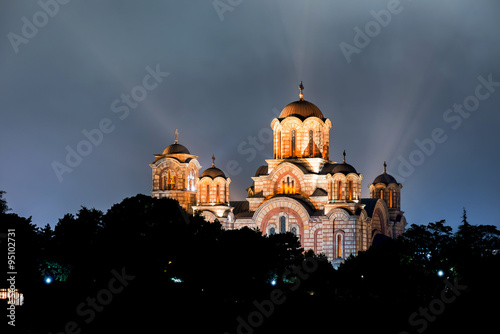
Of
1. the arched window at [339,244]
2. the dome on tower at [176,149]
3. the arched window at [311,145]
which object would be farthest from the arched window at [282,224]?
the dome on tower at [176,149]

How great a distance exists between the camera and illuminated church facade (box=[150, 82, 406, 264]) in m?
73.1

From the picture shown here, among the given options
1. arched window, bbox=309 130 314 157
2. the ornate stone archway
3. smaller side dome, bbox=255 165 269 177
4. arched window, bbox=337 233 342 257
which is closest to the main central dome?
arched window, bbox=309 130 314 157

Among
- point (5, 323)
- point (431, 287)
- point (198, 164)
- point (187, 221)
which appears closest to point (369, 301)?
point (431, 287)

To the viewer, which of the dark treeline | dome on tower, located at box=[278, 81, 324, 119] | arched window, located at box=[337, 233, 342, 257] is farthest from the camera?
dome on tower, located at box=[278, 81, 324, 119]

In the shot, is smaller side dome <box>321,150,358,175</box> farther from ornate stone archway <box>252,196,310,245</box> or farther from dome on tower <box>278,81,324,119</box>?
dome on tower <box>278,81,324,119</box>

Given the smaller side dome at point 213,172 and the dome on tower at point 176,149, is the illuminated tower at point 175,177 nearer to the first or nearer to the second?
the dome on tower at point 176,149

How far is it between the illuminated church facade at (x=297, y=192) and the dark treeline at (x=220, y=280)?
1178 cm

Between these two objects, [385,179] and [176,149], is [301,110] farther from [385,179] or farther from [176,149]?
[385,179]

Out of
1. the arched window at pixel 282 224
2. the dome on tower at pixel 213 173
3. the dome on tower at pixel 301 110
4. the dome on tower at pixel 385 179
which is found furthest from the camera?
the dome on tower at pixel 385 179

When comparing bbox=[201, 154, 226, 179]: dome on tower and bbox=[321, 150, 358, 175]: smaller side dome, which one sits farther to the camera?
bbox=[201, 154, 226, 179]: dome on tower

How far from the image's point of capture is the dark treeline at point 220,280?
43.4 meters

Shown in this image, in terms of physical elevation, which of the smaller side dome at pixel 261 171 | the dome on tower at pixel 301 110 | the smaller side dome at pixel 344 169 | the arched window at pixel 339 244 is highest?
the dome on tower at pixel 301 110

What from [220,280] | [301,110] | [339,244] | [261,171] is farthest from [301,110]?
[220,280]

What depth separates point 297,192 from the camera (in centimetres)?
7719
